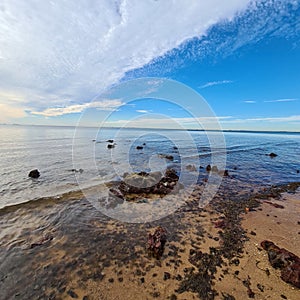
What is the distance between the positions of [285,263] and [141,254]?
4.41m

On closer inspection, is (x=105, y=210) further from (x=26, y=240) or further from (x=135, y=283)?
(x=135, y=283)

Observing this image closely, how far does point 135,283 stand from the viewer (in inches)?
192

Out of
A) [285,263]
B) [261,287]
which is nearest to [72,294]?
[261,287]

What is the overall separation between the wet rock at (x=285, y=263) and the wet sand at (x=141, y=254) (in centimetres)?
18

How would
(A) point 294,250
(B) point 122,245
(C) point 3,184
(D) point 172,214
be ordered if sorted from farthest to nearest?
(C) point 3,184, (D) point 172,214, (B) point 122,245, (A) point 294,250

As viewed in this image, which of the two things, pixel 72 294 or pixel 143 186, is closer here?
pixel 72 294

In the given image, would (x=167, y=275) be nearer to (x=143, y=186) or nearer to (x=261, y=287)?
(x=261, y=287)

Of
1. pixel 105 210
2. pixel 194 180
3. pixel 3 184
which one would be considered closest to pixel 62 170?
pixel 3 184

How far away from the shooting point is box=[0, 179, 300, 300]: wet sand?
466cm

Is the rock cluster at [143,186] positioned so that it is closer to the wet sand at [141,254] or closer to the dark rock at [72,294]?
the wet sand at [141,254]

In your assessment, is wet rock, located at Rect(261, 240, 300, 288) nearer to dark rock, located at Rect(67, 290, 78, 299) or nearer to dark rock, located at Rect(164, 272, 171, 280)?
dark rock, located at Rect(164, 272, 171, 280)

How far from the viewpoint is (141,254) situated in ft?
19.6

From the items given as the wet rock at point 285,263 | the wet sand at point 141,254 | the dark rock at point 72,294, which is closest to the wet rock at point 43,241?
the wet sand at point 141,254

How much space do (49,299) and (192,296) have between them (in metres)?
3.64
